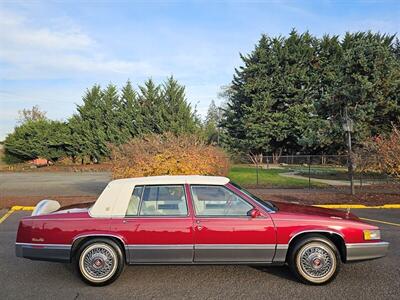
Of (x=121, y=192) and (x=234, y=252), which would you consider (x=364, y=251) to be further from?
(x=121, y=192)

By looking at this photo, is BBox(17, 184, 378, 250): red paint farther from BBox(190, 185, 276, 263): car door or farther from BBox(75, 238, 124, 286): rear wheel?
BBox(75, 238, 124, 286): rear wheel

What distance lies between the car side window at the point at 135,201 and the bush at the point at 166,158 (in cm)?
818

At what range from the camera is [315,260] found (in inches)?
198

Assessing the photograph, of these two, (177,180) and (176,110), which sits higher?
(176,110)

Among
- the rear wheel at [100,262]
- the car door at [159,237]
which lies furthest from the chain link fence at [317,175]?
the rear wheel at [100,262]

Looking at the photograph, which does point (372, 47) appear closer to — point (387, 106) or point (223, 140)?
point (387, 106)

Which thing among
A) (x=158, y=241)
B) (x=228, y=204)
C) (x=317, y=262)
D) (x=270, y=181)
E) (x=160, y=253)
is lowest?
(x=270, y=181)

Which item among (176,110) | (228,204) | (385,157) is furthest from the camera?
(176,110)

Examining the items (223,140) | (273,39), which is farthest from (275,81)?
(223,140)

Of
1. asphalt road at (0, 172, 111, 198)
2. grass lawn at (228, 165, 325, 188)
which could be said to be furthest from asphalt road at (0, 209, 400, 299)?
grass lawn at (228, 165, 325, 188)

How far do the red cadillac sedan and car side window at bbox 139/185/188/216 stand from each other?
0.02m

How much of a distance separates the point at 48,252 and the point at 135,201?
53.2 inches

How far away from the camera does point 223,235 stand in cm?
509

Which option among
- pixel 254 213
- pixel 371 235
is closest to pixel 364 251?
pixel 371 235
